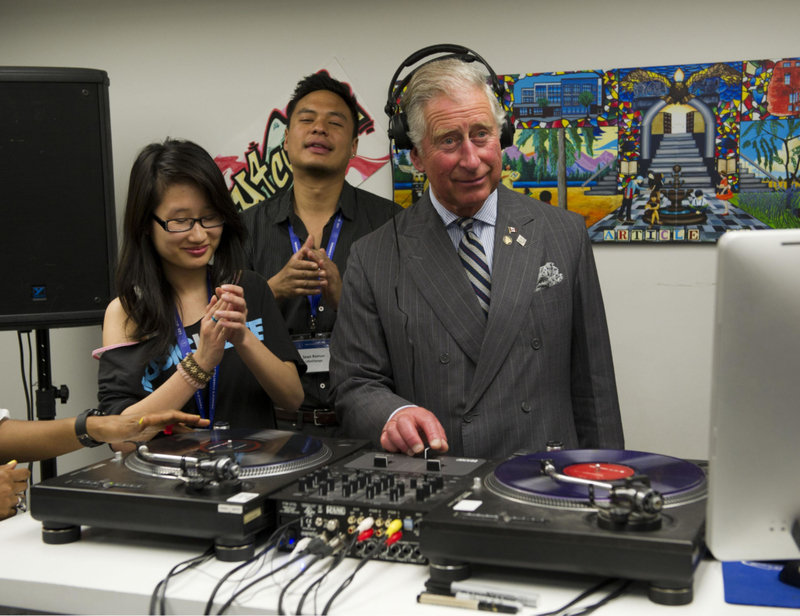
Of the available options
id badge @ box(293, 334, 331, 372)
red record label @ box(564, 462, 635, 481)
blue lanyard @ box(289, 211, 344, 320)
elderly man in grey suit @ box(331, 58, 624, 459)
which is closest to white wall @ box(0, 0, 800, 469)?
blue lanyard @ box(289, 211, 344, 320)

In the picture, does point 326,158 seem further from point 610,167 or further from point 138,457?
point 138,457

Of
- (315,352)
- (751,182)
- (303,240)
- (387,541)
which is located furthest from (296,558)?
(751,182)

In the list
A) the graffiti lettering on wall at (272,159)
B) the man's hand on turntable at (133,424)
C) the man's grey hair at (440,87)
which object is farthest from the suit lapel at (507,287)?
the graffiti lettering on wall at (272,159)

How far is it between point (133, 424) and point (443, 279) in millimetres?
809

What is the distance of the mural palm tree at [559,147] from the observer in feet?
9.95

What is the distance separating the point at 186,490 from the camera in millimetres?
1229

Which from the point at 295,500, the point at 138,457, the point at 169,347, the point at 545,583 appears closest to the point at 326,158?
the point at 169,347

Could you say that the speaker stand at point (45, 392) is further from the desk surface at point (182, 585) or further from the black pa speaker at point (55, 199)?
the desk surface at point (182, 585)

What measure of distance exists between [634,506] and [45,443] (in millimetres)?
1377

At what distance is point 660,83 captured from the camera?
292 cm

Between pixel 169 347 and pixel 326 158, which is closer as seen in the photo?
pixel 169 347

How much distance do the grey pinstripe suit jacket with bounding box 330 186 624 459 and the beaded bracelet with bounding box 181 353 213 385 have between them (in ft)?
1.06

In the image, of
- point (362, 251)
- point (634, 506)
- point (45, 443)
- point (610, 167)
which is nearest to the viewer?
point (634, 506)

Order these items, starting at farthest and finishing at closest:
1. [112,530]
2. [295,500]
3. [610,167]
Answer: [610,167] → [112,530] → [295,500]
